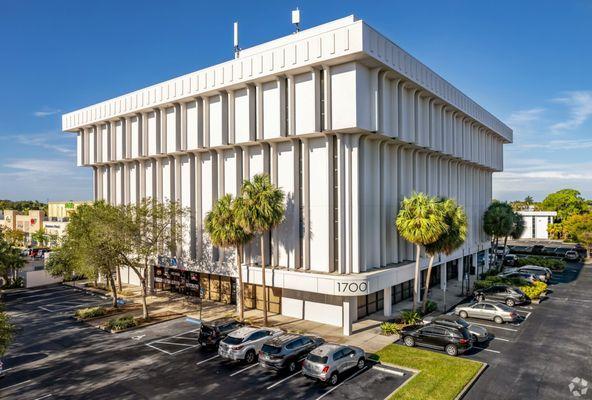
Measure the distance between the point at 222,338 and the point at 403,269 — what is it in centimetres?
1545

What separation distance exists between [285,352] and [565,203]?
11528 centimetres

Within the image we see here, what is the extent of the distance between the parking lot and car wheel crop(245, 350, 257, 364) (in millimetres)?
321

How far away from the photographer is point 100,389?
1897 centimetres

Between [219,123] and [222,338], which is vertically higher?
[219,123]

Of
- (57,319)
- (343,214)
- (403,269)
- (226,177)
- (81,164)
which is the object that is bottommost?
(57,319)

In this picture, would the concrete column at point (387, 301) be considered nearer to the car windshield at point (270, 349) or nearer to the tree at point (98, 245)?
the car windshield at point (270, 349)

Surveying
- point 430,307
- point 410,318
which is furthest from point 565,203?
point 410,318

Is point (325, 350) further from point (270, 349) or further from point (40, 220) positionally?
point (40, 220)

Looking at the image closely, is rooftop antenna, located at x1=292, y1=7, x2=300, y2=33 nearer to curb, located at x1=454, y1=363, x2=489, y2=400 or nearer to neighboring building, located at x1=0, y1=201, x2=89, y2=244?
curb, located at x1=454, y1=363, x2=489, y2=400

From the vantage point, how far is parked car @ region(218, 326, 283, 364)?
842 inches

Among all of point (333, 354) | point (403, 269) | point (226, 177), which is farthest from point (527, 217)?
point (333, 354)

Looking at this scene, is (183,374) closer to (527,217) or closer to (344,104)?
(344,104)

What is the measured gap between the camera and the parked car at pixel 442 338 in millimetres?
22219

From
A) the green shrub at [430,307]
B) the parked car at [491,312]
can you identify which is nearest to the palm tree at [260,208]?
the green shrub at [430,307]
